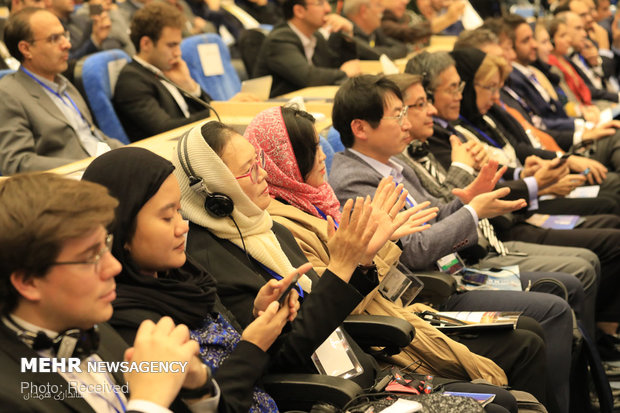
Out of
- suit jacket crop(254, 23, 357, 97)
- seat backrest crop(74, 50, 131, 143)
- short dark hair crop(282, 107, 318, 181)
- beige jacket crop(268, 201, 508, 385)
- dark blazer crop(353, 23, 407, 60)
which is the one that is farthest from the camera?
dark blazer crop(353, 23, 407, 60)

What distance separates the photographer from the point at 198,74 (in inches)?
177

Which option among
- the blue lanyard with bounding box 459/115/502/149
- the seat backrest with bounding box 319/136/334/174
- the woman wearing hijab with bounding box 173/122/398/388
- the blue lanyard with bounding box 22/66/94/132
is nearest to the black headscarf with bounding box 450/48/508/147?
the blue lanyard with bounding box 459/115/502/149

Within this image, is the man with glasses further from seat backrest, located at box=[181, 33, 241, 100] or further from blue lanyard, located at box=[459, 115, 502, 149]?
blue lanyard, located at box=[459, 115, 502, 149]

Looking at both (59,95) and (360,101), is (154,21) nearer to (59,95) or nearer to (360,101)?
(59,95)

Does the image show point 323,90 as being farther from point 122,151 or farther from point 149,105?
point 122,151

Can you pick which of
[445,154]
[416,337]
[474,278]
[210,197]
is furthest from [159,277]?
[445,154]

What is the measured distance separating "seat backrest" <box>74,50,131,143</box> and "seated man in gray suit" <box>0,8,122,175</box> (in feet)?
0.80

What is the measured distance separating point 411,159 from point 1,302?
82.8 inches

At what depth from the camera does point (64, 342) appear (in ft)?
3.90

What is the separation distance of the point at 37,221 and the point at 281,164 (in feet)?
3.71

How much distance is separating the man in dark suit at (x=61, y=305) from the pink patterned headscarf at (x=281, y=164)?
1005 mm

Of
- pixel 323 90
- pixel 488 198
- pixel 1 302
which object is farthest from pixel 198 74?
pixel 1 302

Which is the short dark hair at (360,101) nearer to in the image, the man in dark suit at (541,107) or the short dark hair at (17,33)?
the short dark hair at (17,33)

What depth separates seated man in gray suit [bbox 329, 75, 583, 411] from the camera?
8.26ft
